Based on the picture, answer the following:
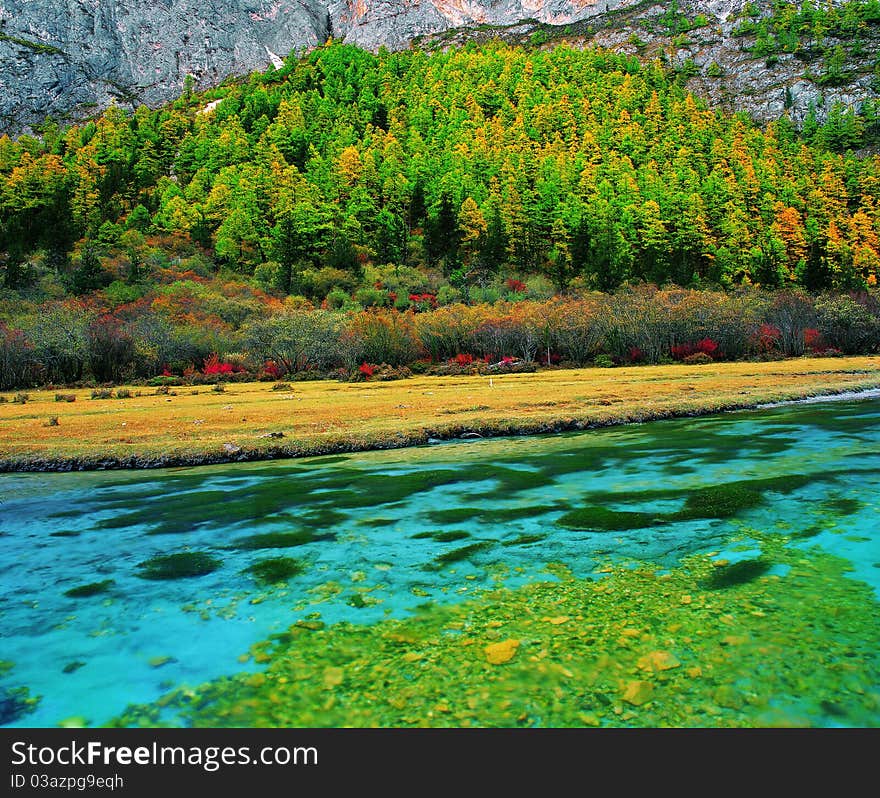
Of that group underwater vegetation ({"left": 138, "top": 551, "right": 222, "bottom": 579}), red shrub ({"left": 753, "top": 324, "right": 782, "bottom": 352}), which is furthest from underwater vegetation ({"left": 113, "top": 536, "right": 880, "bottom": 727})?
red shrub ({"left": 753, "top": 324, "right": 782, "bottom": 352})

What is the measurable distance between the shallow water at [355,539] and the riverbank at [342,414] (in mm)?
2192

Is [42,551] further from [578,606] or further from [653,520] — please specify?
[653,520]

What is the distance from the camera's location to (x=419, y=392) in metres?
45.8

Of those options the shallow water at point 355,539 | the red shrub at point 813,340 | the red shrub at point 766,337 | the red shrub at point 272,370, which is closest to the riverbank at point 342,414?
the shallow water at point 355,539

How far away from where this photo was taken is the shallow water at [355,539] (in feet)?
27.6

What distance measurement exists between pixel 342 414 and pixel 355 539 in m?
20.8

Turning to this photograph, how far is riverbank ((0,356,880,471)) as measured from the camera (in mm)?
25375

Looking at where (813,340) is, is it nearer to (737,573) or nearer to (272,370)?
(272,370)

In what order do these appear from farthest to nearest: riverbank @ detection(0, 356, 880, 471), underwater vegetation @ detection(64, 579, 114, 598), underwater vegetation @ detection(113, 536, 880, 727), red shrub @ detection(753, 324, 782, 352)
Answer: red shrub @ detection(753, 324, 782, 352) < riverbank @ detection(0, 356, 880, 471) < underwater vegetation @ detection(64, 579, 114, 598) < underwater vegetation @ detection(113, 536, 880, 727)

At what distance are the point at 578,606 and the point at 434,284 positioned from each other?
95.9 meters

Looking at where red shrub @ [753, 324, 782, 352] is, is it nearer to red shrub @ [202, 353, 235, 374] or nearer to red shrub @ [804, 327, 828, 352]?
red shrub @ [804, 327, 828, 352]

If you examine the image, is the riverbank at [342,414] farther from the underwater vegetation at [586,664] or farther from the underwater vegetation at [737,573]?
the underwater vegetation at [586,664]

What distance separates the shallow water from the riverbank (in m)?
2.19
